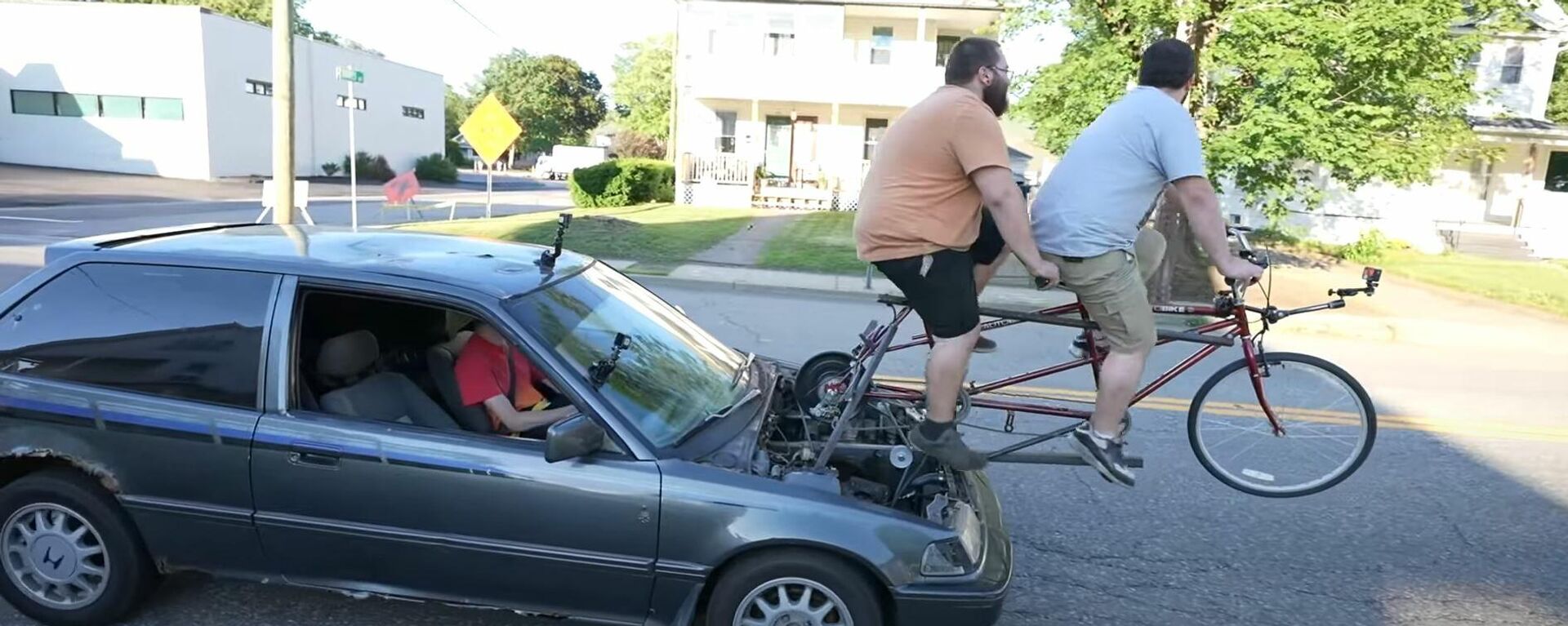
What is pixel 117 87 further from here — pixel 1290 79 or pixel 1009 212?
pixel 1009 212

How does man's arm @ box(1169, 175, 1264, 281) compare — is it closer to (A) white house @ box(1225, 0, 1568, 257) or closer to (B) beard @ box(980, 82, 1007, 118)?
(B) beard @ box(980, 82, 1007, 118)

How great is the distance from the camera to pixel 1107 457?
395cm

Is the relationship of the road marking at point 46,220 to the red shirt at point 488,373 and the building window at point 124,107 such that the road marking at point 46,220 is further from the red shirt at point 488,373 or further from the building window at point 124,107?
the red shirt at point 488,373

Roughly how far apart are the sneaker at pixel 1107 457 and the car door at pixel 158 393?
3.14 m

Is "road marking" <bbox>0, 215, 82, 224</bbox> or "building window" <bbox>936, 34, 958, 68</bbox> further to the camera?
"building window" <bbox>936, 34, 958, 68</bbox>

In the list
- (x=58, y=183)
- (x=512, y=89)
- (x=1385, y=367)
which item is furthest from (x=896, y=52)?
(x=512, y=89)

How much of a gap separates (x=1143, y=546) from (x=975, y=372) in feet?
11.6

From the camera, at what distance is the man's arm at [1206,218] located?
364 centimetres

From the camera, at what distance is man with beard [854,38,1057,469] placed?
11.5 ft

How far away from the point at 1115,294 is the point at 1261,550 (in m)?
1.55

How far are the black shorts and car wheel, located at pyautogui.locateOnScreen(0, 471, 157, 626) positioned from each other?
2796 millimetres

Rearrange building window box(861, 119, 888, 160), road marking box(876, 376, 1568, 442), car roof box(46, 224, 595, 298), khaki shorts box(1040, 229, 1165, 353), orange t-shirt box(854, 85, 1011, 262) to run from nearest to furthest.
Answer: car roof box(46, 224, 595, 298)
orange t-shirt box(854, 85, 1011, 262)
khaki shorts box(1040, 229, 1165, 353)
road marking box(876, 376, 1568, 442)
building window box(861, 119, 888, 160)

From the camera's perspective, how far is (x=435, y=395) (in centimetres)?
352

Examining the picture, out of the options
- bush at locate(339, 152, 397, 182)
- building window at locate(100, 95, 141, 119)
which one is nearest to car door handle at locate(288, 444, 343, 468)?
building window at locate(100, 95, 141, 119)
